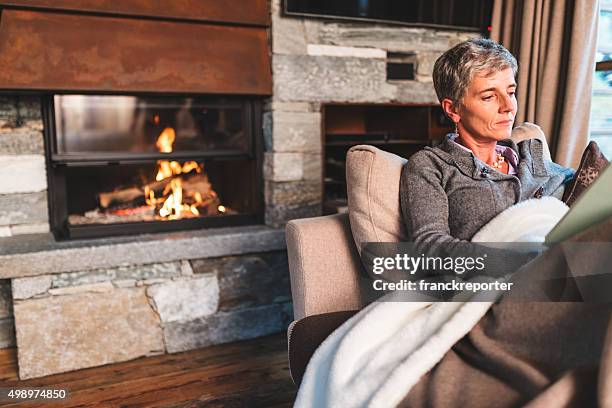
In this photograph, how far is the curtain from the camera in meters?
2.43

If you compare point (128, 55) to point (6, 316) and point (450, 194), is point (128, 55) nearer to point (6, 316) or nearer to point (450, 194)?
point (6, 316)

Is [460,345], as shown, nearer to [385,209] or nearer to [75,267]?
[385,209]

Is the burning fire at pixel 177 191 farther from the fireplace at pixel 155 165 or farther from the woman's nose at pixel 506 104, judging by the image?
the woman's nose at pixel 506 104

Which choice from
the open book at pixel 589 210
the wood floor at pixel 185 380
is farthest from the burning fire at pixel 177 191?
the open book at pixel 589 210

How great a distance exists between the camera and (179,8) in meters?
2.25

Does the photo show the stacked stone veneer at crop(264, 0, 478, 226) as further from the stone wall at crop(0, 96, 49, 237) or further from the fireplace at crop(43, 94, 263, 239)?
the stone wall at crop(0, 96, 49, 237)

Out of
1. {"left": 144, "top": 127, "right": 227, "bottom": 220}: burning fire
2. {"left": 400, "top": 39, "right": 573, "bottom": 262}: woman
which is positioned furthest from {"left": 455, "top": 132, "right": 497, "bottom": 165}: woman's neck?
{"left": 144, "top": 127, "right": 227, "bottom": 220}: burning fire

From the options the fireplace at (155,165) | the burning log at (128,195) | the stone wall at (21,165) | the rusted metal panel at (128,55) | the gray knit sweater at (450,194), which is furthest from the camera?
the burning log at (128,195)

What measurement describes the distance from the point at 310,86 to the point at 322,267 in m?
1.21

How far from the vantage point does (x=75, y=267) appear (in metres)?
2.14

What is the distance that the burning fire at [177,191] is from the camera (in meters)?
2.57

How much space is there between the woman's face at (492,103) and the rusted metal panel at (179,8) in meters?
1.17

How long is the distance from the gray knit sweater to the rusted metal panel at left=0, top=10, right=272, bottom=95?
1.12 meters

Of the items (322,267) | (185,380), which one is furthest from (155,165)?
(322,267)
